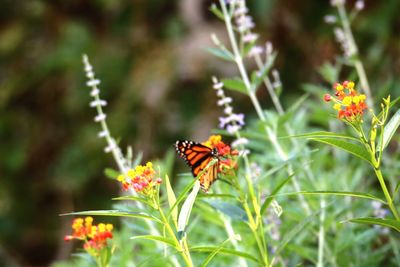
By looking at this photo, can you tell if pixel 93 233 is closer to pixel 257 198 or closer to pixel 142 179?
pixel 142 179

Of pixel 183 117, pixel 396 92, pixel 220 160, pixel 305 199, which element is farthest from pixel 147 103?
pixel 220 160

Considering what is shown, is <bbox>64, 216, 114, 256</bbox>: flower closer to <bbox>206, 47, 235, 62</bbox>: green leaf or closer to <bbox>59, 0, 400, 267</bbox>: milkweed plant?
<bbox>59, 0, 400, 267</bbox>: milkweed plant

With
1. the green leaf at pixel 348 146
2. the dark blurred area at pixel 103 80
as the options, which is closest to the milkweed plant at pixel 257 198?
the green leaf at pixel 348 146

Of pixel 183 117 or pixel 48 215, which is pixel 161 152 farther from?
pixel 48 215

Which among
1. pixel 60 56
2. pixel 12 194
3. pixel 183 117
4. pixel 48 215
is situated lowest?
pixel 48 215

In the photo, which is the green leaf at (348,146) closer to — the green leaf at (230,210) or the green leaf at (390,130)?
the green leaf at (390,130)

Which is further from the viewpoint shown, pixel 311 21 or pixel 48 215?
pixel 48 215

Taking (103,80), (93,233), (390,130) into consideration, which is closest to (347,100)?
(390,130)

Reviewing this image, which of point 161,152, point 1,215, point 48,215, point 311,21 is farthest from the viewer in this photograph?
point 48,215
